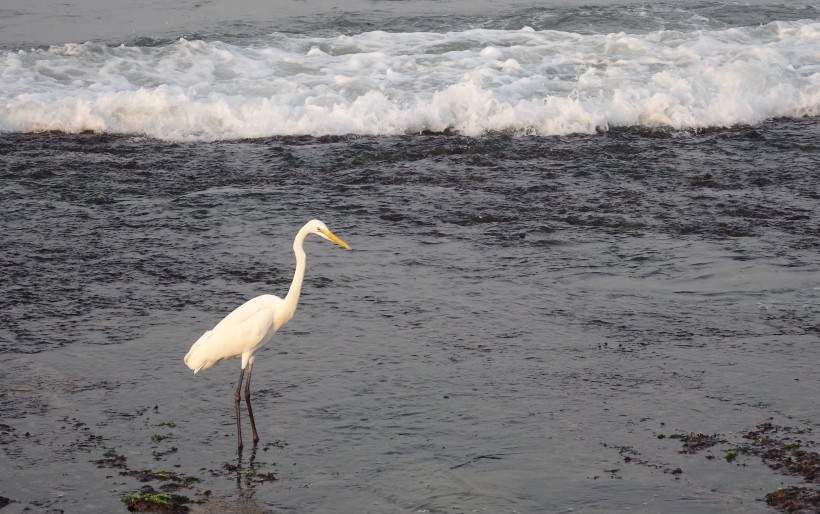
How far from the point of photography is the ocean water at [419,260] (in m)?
5.90

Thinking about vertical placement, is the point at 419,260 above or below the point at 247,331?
below

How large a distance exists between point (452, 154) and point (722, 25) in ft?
26.0

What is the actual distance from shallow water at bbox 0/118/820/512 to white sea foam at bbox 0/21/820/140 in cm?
86

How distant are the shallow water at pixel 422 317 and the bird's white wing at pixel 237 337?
14.2 inches

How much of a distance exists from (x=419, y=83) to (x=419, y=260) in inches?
261

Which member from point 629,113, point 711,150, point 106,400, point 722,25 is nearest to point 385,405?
point 106,400

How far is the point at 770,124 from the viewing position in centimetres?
1360

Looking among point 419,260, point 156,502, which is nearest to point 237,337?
point 156,502

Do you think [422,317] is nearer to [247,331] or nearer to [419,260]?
[419,260]

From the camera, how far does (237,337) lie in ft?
21.0

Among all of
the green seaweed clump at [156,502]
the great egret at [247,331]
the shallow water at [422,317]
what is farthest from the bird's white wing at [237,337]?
the green seaweed clump at [156,502]

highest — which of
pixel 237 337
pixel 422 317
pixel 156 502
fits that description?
pixel 237 337

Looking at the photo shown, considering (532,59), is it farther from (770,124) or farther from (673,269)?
(673,269)

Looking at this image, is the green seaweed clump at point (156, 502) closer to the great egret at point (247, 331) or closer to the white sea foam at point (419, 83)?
the great egret at point (247, 331)
